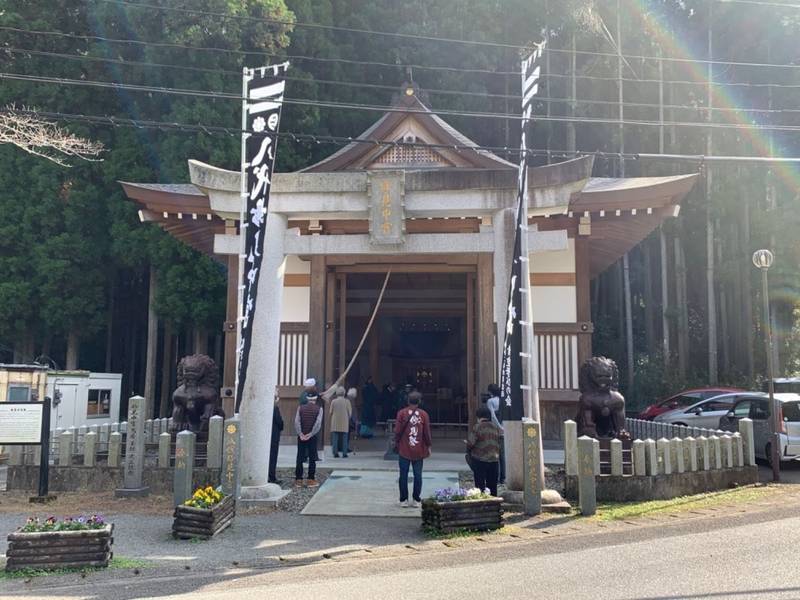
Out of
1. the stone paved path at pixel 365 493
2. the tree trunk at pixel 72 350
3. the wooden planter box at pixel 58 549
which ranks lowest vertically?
the stone paved path at pixel 365 493

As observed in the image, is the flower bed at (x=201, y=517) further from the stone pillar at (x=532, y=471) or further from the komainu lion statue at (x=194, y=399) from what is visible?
the komainu lion statue at (x=194, y=399)

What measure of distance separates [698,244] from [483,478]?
60.5 feet

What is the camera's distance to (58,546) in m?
5.48

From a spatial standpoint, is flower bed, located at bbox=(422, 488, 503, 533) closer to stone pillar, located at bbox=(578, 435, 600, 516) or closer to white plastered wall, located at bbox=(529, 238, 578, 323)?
stone pillar, located at bbox=(578, 435, 600, 516)

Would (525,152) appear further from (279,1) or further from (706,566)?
(279,1)

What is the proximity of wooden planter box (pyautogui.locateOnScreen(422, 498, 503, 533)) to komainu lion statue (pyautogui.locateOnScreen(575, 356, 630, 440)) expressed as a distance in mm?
3918

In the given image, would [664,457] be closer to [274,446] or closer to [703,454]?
[703,454]

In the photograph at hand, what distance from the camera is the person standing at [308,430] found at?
8.98 metres

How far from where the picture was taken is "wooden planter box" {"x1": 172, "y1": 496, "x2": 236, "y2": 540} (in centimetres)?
646

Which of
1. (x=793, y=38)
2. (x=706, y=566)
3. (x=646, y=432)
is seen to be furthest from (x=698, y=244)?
(x=706, y=566)

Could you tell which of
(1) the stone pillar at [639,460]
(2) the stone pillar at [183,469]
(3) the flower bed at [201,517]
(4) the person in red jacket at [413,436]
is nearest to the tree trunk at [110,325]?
(2) the stone pillar at [183,469]

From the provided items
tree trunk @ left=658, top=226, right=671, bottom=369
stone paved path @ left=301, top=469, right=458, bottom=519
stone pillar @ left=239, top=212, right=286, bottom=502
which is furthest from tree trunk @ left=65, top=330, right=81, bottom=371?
tree trunk @ left=658, top=226, right=671, bottom=369

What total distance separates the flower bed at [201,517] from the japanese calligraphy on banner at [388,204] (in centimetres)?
428

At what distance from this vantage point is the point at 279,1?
20016 mm
